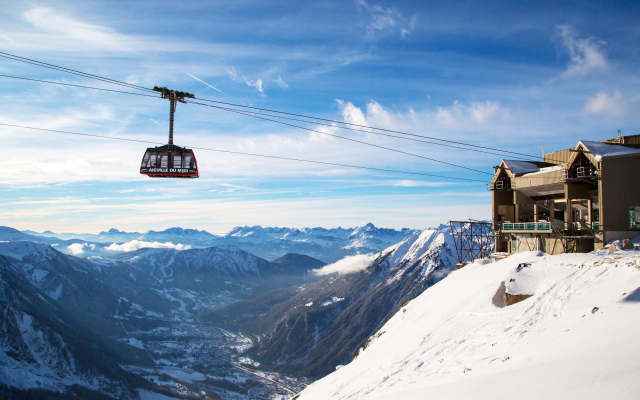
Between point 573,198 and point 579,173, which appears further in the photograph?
point 573,198

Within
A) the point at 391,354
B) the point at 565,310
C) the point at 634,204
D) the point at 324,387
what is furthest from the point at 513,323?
the point at 634,204

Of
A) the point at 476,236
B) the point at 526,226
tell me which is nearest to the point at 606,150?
the point at 526,226

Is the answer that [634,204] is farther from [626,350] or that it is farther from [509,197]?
[626,350]

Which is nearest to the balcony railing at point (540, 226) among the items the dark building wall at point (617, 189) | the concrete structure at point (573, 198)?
the concrete structure at point (573, 198)

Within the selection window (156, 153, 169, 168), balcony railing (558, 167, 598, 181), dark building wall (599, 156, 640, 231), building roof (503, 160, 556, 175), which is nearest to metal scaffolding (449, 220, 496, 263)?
building roof (503, 160, 556, 175)

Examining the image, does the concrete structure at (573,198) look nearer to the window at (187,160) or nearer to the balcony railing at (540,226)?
the balcony railing at (540,226)

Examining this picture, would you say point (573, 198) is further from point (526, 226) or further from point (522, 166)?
point (522, 166)
